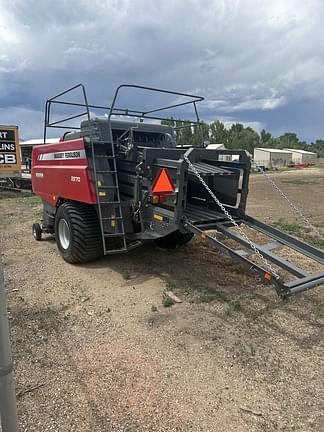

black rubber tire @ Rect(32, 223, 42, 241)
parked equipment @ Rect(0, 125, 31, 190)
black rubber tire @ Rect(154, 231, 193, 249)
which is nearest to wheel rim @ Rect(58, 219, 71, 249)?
black rubber tire @ Rect(32, 223, 42, 241)

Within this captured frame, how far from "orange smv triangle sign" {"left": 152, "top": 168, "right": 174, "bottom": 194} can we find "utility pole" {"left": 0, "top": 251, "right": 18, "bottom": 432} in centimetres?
287

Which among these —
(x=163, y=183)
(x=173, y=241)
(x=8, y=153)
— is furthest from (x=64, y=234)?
(x=8, y=153)

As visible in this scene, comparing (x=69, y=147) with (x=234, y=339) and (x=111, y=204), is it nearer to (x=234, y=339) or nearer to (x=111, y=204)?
(x=111, y=204)

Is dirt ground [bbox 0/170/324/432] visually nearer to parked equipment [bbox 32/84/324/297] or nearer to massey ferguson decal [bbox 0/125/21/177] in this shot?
parked equipment [bbox 32/84/324/297]

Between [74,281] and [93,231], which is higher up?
[93,231]

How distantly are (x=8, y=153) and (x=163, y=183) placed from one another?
92.4 inches

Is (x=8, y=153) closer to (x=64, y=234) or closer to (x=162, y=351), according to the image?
(x=162, y=351)

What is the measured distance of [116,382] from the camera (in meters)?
2.98

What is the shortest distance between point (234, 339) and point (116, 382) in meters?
1.23

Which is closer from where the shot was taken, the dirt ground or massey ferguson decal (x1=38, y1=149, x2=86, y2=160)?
the dirt ground

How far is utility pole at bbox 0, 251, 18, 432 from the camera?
179cm

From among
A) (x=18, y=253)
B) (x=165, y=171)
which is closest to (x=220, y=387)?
(x=165, y=171)

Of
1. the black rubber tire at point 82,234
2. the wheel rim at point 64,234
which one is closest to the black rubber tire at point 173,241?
the black rubber tire at point 82,234

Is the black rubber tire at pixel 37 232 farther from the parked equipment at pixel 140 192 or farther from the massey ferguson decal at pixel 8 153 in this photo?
the massey ferguson decal at pixel 8 153
